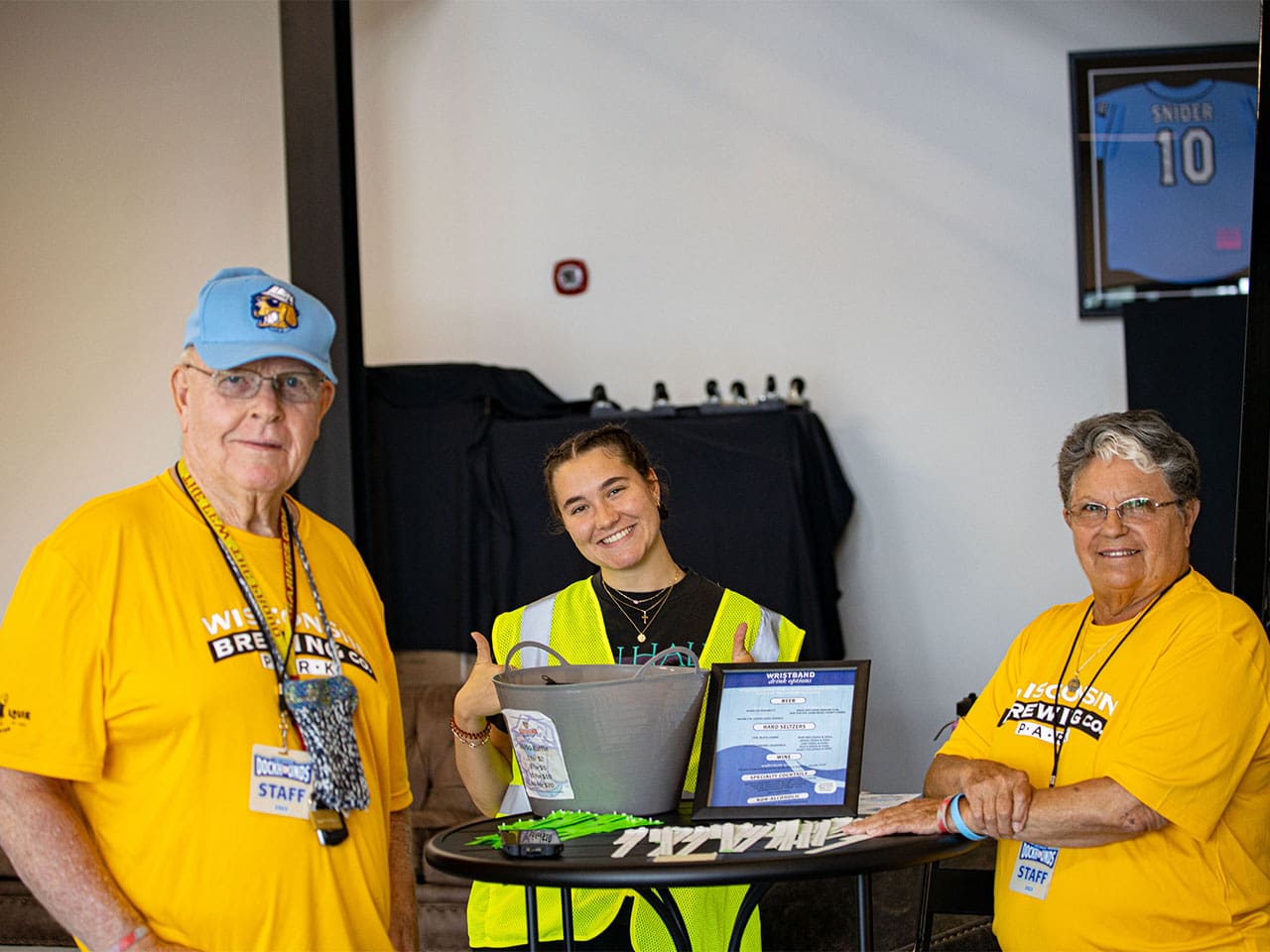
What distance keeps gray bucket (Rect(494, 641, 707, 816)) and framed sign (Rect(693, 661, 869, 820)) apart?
0.06 m

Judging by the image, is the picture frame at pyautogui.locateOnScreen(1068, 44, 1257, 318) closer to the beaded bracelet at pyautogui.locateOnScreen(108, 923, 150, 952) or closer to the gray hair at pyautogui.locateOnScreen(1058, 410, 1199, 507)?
the gray hair at pyautogui.locateOnScreen(1058, 410, 1199, 507)

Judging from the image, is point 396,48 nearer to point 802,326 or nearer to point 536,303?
point 536,303

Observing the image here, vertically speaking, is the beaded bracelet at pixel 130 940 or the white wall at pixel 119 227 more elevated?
the white wall at pixel 119 227

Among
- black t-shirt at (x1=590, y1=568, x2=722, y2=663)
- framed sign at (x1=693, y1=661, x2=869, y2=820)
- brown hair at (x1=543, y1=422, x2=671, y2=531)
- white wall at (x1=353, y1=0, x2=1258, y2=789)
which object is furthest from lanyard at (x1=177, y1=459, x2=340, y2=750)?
white wall at (x1=353, y1=0, x2=1258, y2=789)

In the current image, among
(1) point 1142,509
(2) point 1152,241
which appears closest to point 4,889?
(1) point 1142,509

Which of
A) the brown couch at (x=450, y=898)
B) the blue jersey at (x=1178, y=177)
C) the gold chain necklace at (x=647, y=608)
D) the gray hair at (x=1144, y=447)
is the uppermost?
the blue jersey at (x=1178, y=177)

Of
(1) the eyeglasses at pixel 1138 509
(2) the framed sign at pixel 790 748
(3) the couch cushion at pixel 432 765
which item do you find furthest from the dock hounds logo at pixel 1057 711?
(3) the couch cushion at pixel 432 765

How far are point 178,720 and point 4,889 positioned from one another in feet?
12.0

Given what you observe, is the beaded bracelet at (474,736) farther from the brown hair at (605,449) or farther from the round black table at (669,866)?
the brown hair at (605,449)

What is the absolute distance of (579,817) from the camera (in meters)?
2.04

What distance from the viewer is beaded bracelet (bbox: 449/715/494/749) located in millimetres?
2344

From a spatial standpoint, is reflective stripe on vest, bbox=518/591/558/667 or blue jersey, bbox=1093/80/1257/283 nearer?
reflective stripe on vest, bbox=518/591/558/667

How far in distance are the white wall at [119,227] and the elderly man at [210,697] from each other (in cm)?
445

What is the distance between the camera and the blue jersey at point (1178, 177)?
552 centimetres
